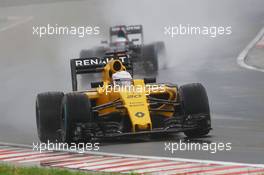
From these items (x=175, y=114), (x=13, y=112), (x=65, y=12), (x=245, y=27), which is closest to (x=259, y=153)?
(x=175, y=114)

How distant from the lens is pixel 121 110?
15781 millimetres

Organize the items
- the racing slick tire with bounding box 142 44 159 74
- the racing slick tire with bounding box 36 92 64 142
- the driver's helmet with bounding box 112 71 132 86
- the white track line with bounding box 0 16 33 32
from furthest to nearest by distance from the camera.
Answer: the white track line with bounding box 0 16 33 32, the racing slick tire with bounding box 142 44 159 74, the driver's helmet with bounding box 112 71 132 86, the racing slick tire with bounding box 36 92 64 142

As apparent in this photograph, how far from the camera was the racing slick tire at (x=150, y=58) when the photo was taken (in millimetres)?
28453

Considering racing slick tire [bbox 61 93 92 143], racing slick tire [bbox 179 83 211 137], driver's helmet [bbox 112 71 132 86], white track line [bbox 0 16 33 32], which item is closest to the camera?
racing slick tire [bbox 61 93 92 143]

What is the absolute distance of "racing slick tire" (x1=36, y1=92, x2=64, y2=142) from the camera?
53.2ft

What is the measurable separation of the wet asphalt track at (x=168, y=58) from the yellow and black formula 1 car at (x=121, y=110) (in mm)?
309

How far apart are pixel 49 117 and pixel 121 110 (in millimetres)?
1428

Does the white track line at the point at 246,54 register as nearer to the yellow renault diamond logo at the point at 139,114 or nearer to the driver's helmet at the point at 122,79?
the driver's helmet at the point at 122,79

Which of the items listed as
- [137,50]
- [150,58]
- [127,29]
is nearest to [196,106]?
[137,50]

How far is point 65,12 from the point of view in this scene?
44250mm

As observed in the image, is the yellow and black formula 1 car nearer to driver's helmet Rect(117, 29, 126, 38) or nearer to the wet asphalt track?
→ the wet asphalt track

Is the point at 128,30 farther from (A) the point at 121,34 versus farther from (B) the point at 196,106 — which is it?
(B) the point at 196,106

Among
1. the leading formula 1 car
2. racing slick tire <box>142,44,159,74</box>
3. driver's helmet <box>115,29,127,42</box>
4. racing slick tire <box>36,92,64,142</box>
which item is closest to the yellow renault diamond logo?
racing slick tire <box>36,92,64,142</box>

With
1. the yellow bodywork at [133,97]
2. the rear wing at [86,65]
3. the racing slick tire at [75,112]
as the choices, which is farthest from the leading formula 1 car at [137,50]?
the racing slick tire at [75,112]
